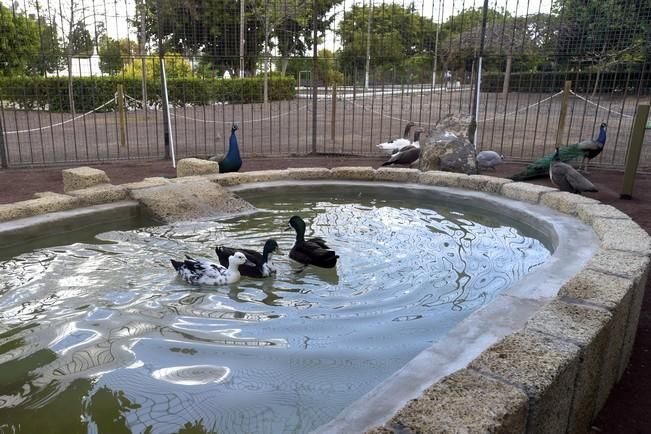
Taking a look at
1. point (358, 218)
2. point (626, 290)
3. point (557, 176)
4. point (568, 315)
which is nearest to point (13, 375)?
point (568, 315)

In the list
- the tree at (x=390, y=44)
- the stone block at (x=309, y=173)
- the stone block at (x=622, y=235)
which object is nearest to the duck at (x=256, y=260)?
the stone block at (x=622, y=235)

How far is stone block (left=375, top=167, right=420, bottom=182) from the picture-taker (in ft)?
22.5

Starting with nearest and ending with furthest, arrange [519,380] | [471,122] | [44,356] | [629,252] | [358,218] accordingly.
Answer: [519,380] < [44,356] < [629,252] < [358,218] < [471,122]

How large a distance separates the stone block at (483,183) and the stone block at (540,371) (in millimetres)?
4111

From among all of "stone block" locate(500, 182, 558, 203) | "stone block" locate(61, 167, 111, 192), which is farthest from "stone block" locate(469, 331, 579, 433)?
"stone block" locate(61, 167, 111, 192)

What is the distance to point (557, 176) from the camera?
632 cm

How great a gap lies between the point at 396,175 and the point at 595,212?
2.67 m

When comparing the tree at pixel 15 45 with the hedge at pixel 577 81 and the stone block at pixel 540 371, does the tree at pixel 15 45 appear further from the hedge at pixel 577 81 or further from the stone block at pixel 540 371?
the stone block at pixel 540 371

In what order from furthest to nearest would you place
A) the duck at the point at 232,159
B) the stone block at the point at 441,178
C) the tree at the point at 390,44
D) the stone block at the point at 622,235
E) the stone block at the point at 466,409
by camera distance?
1. the tree at the point at 390,44
2. the duck at the point at 232,159
3. the stone block at the point at 441,178
4. the stone block at the point at 622,235
5. the stone block at the point at 466,409

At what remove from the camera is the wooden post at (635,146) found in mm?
6066

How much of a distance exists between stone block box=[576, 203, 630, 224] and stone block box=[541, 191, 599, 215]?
0.09 meters

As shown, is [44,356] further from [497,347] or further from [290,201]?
[290,201]

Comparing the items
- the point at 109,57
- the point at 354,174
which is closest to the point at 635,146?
the point at 354,174

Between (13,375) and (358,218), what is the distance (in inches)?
145
